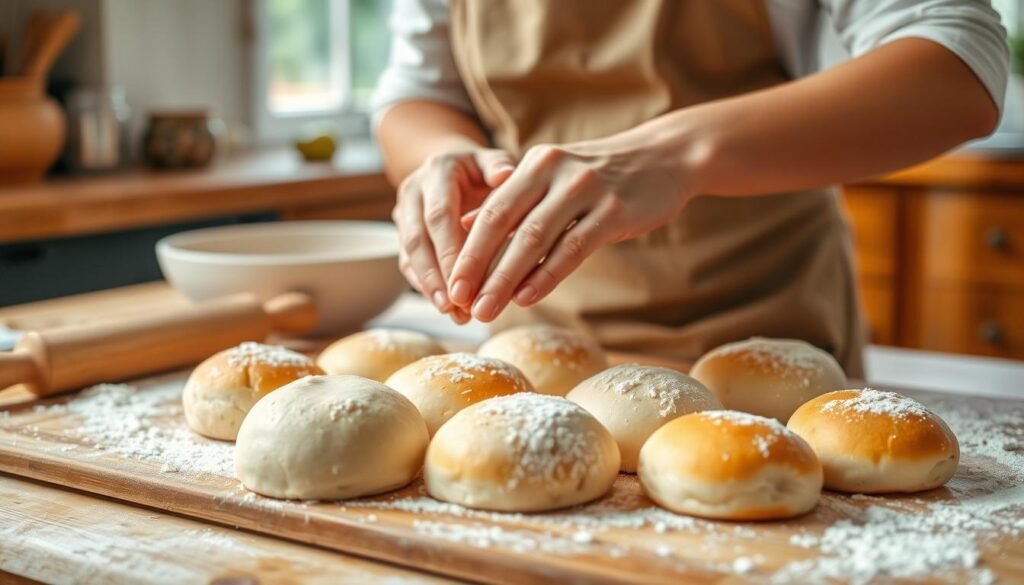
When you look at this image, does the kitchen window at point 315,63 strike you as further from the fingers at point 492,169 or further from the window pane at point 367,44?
the fingers at point 492,169

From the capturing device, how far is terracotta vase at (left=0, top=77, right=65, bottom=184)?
→ 246cm

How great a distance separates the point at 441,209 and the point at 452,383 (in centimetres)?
21

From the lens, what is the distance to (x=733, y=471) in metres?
0.80

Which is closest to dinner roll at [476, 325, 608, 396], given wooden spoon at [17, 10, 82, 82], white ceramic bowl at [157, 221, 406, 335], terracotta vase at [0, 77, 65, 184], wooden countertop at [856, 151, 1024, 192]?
white ceramic bowl at [157, 221, 406, 335]

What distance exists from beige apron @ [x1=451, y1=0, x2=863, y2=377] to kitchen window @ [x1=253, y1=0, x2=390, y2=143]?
Result: 7.36 ft

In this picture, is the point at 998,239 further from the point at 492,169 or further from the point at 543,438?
the point at 543,438

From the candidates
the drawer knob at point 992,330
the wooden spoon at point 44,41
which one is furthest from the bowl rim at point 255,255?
the drawer knob at point 992,330

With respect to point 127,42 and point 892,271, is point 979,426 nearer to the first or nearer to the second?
point 892,271

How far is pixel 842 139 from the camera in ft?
3.62

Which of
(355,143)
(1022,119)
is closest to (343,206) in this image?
(355,143)

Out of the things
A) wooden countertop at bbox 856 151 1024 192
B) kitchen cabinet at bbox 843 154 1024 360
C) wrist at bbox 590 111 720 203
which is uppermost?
wrist at bbox 590 111 720 203

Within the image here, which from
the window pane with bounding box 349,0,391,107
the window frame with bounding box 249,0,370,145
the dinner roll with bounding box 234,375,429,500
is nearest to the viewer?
the dinner roll with bounding box 234,375,429,500

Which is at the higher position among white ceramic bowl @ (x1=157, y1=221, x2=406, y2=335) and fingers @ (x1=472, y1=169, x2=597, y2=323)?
fingers @ (x1=472, y1=169, x2=597, y2=323)

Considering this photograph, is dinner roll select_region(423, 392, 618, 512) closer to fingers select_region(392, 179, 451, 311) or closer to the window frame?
fingers select_region(392, 179, 451, 311)
